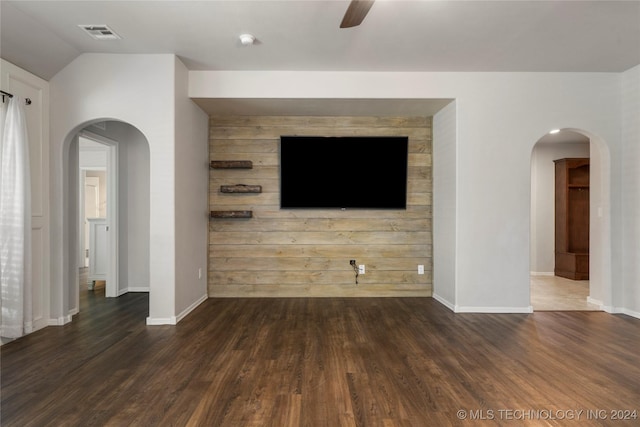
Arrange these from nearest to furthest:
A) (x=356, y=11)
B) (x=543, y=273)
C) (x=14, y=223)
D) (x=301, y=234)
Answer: (x=356, y=11)
(x=14, y=223)
(x=301, y=234)
(x=543, y=273)

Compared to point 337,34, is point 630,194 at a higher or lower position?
lower

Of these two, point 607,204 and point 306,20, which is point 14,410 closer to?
point 306,20

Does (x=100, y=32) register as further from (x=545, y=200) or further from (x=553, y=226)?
(x=553, y=226)

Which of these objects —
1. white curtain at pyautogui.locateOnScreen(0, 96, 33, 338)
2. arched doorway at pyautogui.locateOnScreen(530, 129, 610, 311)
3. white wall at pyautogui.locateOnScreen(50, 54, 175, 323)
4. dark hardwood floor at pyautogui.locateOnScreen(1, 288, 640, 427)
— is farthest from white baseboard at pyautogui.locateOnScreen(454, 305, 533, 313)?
white curtain at pyautogui.locateOnScreen(0, 96, 33, 338)

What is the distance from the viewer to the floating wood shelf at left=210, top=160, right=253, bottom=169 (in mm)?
4379

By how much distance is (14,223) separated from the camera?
288 cm

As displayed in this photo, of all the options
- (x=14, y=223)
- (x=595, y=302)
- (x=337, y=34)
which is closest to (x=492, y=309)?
(x=595, y=302)

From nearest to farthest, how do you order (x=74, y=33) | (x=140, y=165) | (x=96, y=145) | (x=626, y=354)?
(x=626, y=354) → (x=74, y=33) → (x=140, y=165) → (x=96, y=145)

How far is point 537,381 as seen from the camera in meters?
2.24

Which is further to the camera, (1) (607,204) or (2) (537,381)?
(1) (607,204)

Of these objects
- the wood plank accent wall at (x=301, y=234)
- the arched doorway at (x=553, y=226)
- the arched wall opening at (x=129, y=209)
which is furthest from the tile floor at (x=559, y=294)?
the arched wall opening at (x=129, y=209)

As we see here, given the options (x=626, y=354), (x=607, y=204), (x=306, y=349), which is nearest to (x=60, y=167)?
(x=306, y=349)

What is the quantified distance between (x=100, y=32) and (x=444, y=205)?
397 cm

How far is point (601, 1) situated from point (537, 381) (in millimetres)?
2794
